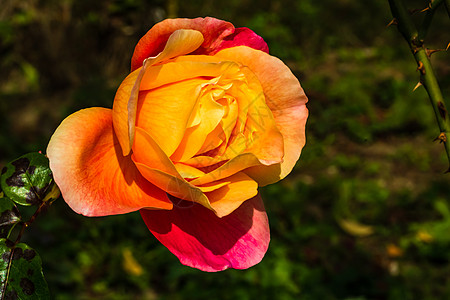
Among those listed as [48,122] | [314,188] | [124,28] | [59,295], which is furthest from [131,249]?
[124,28]

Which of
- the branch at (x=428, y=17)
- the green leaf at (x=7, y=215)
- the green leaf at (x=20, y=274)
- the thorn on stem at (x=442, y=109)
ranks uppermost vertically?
the branch at (x=428, y=17)

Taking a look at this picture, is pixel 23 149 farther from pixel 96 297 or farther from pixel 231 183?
pixel 231 183

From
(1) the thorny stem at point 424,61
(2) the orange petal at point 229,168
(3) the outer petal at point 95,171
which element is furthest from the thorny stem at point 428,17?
(3) the outer petal at point 95,171

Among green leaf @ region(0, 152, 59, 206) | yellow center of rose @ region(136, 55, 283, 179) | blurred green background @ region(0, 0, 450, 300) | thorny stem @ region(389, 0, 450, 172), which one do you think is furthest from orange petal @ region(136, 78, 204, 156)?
blurred green background @ region(0, 0, 450, 300)

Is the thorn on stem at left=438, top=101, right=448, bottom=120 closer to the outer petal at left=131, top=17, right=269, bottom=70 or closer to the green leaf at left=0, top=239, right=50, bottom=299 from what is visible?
the outer petal at left=131, top=17, right=269, bottom=70

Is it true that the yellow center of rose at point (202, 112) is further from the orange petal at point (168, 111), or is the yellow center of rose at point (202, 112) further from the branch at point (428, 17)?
the branch at point (428, 17)

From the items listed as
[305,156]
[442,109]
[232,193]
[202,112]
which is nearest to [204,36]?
[202,112]

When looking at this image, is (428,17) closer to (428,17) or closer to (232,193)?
(428,17)

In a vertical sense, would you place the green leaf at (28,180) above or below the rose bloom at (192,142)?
below
